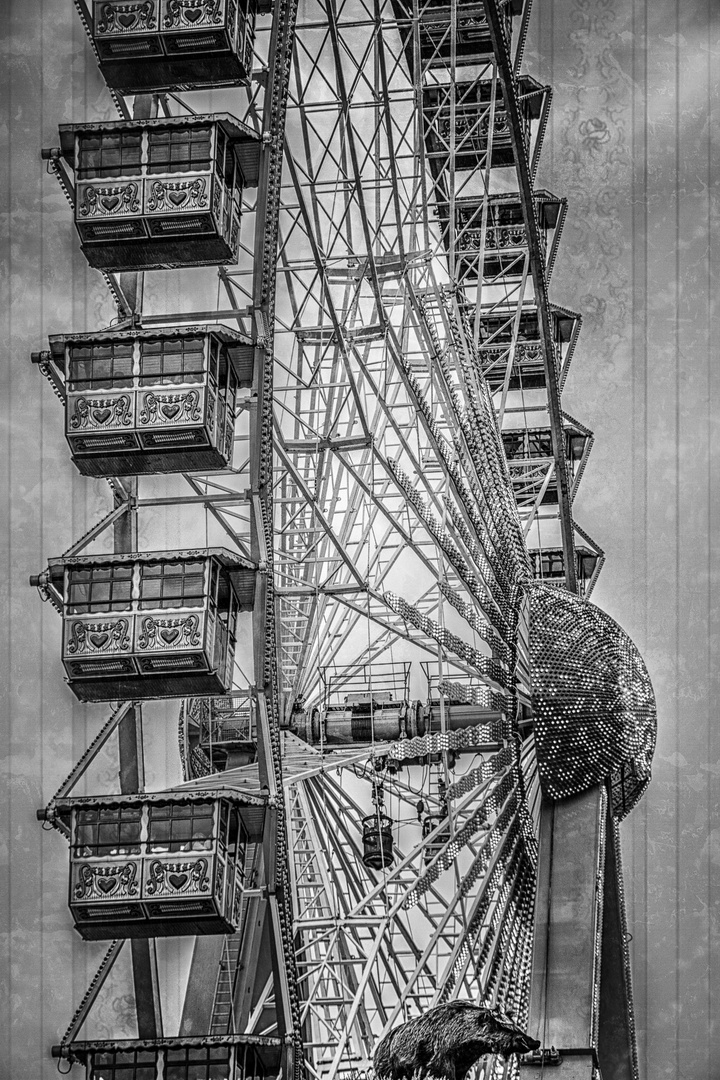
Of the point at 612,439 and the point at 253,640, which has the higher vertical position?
the point at 612,439

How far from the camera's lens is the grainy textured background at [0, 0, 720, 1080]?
25156 mm

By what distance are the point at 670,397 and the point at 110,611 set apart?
1494 cm

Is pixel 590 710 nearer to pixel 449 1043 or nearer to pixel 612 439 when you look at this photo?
pixel 449 1043

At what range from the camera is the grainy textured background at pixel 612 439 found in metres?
25.2

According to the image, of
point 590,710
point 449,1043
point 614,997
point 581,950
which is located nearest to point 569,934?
point 581,950

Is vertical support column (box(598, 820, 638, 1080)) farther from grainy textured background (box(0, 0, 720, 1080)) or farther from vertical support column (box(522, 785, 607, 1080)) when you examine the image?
grainy textured background (box(0, 0, 720, 1080))

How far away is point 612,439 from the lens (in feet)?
102

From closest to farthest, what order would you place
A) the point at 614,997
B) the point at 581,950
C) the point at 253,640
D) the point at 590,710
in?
the point at 581,950
the point at 614,997
the point at 590,710
the point at 253,640

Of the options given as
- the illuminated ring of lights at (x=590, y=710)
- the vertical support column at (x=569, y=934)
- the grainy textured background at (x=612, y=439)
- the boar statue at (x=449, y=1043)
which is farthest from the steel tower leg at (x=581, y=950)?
the grainy textured background at (x=612, y=439)

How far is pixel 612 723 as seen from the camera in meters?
18.2

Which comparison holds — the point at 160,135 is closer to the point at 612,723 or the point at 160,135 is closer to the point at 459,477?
the point at 459,477

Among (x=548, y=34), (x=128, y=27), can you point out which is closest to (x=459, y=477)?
(x=128, y=27)

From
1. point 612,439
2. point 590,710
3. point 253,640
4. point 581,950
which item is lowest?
point 581,950

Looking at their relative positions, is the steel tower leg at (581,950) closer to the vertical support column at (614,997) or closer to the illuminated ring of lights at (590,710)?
the vertical support column at (614,997)
